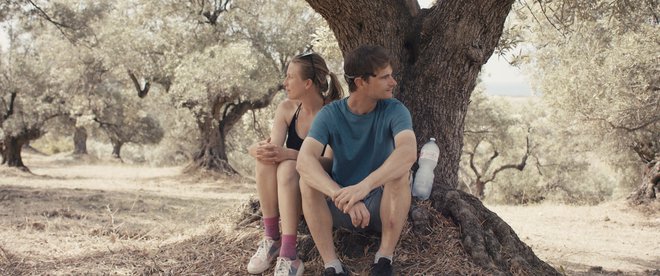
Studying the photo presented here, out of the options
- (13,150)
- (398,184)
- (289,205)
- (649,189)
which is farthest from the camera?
(13,150)

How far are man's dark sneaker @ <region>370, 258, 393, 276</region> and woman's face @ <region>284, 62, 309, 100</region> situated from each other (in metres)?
1.37

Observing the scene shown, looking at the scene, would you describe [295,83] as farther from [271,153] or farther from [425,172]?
[425,172]

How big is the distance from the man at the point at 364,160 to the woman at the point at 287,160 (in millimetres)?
195

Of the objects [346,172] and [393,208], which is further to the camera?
[346,172]

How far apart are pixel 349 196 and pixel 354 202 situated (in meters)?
0.04

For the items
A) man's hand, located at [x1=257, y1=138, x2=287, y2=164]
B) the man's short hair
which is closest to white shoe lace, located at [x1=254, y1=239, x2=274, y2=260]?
man's hand, located at [x1=257, y1=138, x2=287, y2=164]

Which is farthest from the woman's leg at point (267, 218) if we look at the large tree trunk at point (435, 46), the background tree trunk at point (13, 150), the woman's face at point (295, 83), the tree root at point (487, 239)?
the background tree trunk at point (13, 150)

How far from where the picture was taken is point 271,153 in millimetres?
3824

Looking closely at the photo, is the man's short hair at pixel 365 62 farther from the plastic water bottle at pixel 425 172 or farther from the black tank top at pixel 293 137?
the plastic water bottle at pixel 425 172

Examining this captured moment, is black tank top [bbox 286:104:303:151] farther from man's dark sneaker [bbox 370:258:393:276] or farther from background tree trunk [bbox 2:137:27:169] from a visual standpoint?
background tree trunk [bbox 2:137:27:169]

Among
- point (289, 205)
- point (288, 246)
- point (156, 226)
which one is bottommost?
point (156, 226)

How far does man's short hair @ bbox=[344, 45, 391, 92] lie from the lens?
3.70m

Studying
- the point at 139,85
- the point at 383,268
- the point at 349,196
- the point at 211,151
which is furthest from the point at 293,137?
the point at 139,85

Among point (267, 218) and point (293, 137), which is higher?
point (293, 137)
